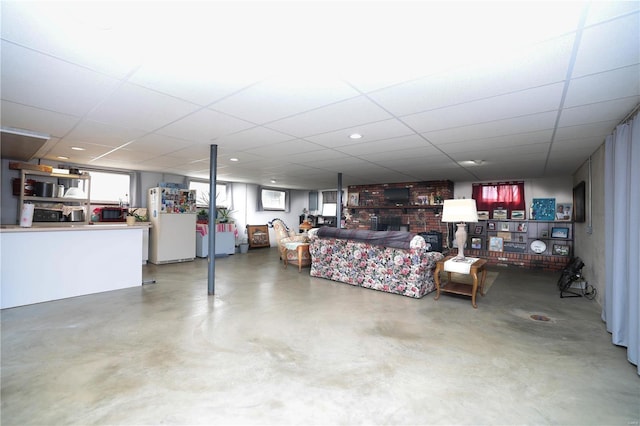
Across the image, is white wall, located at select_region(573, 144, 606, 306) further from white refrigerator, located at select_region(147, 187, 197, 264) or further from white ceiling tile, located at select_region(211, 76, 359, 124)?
white refrigerator, located at select_region(147, 187, 197, 264)

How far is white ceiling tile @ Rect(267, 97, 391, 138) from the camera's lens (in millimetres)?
2604

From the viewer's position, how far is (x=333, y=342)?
2676 millimetres

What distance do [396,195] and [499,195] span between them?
2671mm

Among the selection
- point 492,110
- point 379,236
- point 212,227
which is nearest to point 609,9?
point 492,110

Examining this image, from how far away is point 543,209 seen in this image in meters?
6.97

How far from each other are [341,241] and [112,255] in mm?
3605

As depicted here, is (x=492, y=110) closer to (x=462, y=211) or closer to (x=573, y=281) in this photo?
(x=462, y=211)

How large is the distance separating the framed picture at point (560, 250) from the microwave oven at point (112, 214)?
9929 mm

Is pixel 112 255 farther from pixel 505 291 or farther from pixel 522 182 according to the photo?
pixel 522 182

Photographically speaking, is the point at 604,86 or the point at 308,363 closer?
the point at 604,86

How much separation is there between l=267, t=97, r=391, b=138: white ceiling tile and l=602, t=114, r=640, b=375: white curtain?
209 centimetres

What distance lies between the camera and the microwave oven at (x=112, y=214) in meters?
5.98

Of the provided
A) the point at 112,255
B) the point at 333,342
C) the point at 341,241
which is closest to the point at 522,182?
the point at 341,241

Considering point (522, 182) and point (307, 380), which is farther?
point (522, 182)
